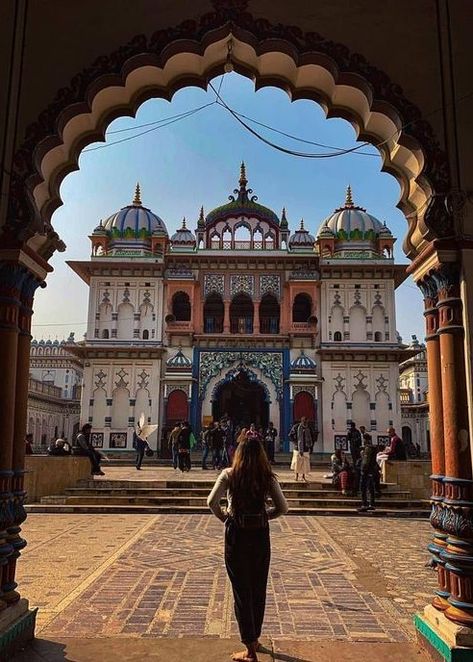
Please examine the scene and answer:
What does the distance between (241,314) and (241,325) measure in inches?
31.9

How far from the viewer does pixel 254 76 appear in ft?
18.0

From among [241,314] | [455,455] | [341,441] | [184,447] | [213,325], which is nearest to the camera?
[455,455]

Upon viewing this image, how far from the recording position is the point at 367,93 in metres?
5.01

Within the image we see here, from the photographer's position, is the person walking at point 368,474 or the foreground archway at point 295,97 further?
the person walking at point 368,474

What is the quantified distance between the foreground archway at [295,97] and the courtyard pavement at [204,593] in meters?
0.82

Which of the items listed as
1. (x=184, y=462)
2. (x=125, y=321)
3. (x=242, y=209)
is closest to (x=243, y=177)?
(x=242, y=209)

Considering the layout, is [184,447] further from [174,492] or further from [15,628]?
[15,628]

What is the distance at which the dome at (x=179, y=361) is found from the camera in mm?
28094

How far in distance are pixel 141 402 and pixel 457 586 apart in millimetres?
24529

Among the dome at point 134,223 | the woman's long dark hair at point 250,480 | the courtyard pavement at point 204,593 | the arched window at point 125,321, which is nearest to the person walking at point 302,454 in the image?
the courtyard pavement at point 204,593

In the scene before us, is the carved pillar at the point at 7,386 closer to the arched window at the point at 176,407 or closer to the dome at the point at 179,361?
the arched window at the point at 176,407

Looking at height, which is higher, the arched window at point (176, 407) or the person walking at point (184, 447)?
the arched window at point (176, 407)

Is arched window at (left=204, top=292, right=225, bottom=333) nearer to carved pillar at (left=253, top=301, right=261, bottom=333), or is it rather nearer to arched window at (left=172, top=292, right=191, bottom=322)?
arched window at (left=172, top=292, right=191, bottom=322)

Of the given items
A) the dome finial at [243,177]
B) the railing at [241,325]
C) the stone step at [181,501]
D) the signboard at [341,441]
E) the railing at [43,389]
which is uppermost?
the dome finial at [243,177]
